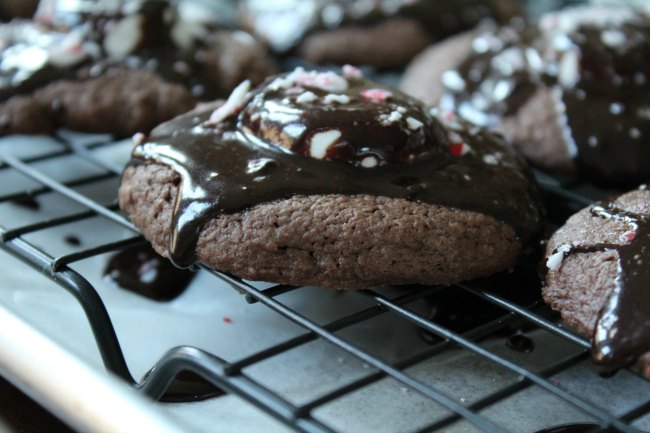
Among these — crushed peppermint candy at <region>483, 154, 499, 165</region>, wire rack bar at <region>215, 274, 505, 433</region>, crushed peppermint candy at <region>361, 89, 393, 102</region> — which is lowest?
wire rack bar at <region>215, 274, 505, 433</region>

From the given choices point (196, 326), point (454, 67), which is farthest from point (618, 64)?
point (196, 326)

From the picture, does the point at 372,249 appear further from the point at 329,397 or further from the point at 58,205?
the point at 58,205

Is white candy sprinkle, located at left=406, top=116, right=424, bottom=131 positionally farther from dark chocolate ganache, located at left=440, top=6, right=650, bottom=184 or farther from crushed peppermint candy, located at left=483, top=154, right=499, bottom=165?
dark chocolate ganache, located at left=440, top=6, right=650, bottom=184

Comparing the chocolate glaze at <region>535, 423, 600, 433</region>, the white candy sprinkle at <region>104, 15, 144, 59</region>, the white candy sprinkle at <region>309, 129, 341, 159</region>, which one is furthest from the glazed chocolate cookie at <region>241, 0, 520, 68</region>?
the chocolate glaze at <region>535, 423, 600, 433</region>

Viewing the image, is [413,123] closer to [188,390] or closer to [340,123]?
[340,123]

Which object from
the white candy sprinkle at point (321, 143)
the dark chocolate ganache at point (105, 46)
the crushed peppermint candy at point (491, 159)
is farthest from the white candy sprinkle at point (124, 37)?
the crushed peppermint candy at point (491, 159)

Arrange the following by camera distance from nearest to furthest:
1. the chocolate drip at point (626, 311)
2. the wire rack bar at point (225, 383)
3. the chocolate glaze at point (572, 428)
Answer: the wire rack bar at point (225, 383) → the chocolate drip at point (626, 311) → the chocolate glaze at point (572, 428)

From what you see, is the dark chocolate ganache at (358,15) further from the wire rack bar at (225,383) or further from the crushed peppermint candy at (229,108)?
the wire rack bar at (225,383)

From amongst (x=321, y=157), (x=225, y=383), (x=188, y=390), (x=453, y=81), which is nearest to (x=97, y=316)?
(x=188, y=390)
